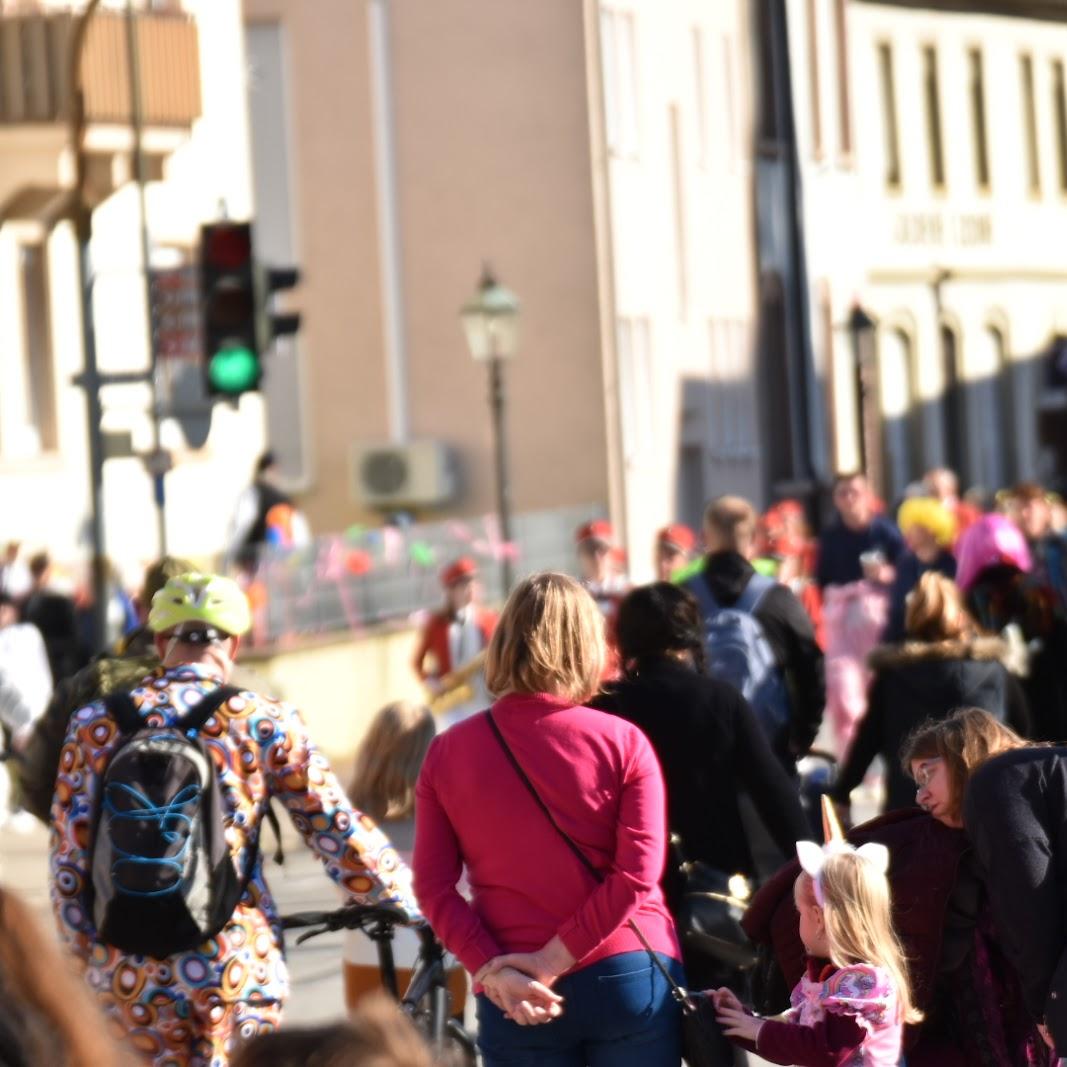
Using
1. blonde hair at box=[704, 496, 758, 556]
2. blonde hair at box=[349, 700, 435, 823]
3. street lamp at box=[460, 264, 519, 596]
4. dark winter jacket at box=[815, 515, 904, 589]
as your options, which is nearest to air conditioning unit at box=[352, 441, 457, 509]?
street lamp at box=[460, 264, 519, 596]

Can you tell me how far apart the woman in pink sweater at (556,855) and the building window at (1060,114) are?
155 ft

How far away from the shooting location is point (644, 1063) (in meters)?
6.03

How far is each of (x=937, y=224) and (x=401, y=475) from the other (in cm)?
1478

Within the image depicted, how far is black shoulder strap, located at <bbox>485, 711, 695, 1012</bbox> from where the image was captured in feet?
19.7

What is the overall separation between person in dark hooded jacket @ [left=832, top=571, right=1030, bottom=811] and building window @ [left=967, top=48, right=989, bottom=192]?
40.4 m

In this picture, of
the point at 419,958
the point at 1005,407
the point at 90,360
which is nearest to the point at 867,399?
the point at 1005,407

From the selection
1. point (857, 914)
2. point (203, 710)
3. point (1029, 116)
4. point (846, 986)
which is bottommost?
point (846, 986)

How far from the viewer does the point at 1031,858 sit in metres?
5.83

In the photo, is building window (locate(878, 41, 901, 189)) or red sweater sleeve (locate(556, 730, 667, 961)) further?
building window (locate(878, 41, 901, 189))

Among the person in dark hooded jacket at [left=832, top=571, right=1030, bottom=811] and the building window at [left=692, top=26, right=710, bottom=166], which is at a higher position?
the building window at [left=692, top=26, right=710, bottom=166]

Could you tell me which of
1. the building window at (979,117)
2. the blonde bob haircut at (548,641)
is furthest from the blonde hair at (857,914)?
the building window at (979,117)

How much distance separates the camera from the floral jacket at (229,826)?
6.20 meters

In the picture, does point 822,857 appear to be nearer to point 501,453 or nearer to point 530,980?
point 530,980

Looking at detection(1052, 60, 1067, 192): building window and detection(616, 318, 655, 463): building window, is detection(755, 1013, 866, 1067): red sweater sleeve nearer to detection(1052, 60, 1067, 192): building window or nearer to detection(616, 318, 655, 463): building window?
detection(616, 318, 655, 463): building window
